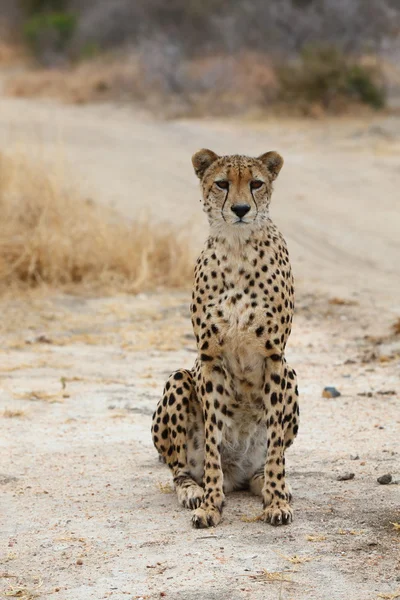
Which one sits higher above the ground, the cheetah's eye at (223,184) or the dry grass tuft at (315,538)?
the cheetah's eye at (223,184)

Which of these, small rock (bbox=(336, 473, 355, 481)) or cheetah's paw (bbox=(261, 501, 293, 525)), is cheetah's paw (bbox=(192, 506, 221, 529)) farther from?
small rock (bbox=(336, 473, 355, 481))

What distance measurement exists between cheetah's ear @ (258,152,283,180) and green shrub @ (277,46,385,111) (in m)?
11.7

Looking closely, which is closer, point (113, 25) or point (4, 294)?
point (4, 294)

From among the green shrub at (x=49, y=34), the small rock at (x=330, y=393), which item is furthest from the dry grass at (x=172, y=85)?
the small rock at (x=330, y=393)

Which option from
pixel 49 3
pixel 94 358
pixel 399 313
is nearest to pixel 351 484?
pixel 94 358

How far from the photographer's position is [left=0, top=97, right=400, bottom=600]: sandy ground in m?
3.58

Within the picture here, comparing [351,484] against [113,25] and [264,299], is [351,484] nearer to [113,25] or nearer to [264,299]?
[264,299]

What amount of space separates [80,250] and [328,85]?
335 inches

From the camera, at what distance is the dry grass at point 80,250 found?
8078 millimetres

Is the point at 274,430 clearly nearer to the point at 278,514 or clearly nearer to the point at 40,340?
the point at 278,514

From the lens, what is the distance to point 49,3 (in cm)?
2981

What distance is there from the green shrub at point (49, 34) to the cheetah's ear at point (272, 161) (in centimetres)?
2082

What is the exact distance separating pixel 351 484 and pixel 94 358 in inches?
99.3

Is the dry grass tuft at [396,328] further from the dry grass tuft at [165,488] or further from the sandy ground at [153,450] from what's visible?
the dry grass tuft at [165,488]
